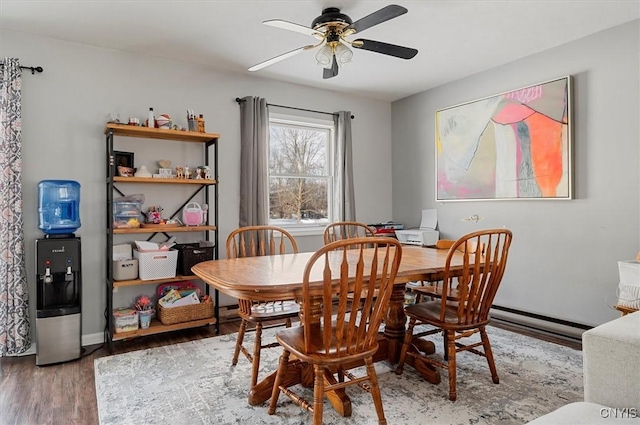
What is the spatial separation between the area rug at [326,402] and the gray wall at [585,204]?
2.22 feet

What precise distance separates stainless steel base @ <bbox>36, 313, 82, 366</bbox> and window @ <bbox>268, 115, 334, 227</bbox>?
Answer: 2056 millimetres

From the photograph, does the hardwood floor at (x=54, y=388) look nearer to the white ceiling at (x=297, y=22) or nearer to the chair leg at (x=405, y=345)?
the chair leg at (x=405, y=345)

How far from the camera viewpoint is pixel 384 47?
2.52 meters

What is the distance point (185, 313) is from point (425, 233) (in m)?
2.58

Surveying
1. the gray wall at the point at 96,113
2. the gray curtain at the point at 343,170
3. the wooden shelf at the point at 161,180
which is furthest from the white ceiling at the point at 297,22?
the wooden shelf at the point at 161,180

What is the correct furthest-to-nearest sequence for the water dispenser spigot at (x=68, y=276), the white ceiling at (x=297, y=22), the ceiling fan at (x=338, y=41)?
1. the water dispenser spigot at (x=68, y=276)
2. the white ceiling at (x=297, y=22)
3. the ceiling fan at (x=338, y=41)

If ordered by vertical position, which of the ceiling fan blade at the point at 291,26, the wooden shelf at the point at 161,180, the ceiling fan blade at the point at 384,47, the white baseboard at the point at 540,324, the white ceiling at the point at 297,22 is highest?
the white ceiling at the point at 297,22

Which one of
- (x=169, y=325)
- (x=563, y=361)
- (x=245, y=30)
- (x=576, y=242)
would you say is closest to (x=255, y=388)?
(x=169, y=325)

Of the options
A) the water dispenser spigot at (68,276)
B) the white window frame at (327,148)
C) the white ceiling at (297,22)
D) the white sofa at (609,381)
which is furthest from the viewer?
the white window frame at (327,148)

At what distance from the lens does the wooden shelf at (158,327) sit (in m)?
3.08

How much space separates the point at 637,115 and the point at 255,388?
10.7 feet

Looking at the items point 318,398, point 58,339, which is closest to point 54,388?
point 58,339

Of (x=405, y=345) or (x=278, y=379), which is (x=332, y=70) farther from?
(x=278, y=379)

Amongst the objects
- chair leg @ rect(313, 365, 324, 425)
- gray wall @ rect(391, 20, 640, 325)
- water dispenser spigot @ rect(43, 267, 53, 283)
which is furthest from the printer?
water dispenser spigot @ rect(43, 267, 53, 283)
